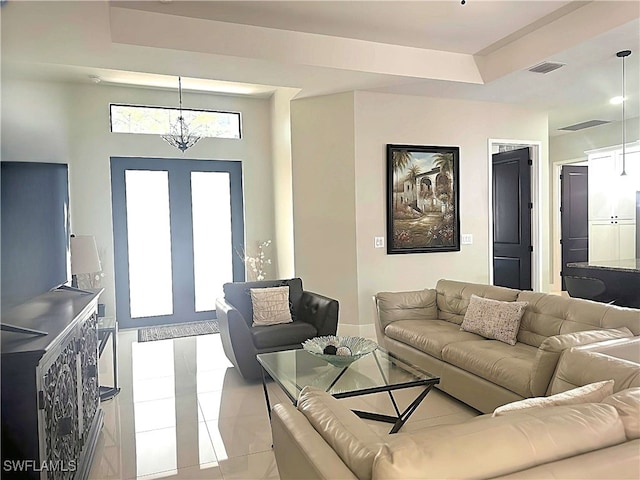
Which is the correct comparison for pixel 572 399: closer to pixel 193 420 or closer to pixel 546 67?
pixel 193 420

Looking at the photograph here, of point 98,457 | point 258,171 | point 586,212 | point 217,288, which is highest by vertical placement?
point 258,171

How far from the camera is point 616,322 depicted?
2850mm

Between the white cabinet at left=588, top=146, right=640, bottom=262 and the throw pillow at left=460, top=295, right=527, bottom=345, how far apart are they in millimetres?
5245

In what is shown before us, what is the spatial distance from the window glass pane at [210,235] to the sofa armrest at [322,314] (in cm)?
267

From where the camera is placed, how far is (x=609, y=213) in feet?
25.5

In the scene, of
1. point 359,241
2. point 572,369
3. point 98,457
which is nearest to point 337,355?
point 572,369

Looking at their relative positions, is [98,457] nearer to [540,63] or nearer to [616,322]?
[616,322]

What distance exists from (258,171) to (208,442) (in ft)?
15.4

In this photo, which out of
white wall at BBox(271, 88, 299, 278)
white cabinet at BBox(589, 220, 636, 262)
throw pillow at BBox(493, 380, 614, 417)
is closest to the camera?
throw pillow at BBox(493, 380, 614, 417)

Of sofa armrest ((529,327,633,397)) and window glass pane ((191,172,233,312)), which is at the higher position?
window glass pane ((191,172,233,312))

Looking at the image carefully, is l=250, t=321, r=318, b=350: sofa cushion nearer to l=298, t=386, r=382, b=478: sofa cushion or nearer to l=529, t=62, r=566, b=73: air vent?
l=298, t=386, r=382, b=478: sofa cushion

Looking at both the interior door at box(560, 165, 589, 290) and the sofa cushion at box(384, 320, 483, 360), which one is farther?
the interior door at box(560, 165, 589, 290)

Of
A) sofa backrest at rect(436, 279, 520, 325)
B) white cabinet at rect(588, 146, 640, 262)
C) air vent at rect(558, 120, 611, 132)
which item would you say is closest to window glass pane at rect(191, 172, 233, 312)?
sofa backrest at rect(436, 279, 520, 325)

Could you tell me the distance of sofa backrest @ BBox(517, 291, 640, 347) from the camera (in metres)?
2.86
